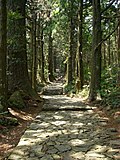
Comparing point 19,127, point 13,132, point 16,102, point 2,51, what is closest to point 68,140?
point 13,132

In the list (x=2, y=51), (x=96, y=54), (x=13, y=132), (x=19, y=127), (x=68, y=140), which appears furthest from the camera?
(x=96, y=54)

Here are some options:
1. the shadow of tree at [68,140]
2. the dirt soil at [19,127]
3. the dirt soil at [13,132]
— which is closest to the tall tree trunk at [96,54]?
the dirt soil at [19,127]

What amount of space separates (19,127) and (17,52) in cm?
604

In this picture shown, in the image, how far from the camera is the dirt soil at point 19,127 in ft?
21.5

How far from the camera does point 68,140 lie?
6820 millimetres

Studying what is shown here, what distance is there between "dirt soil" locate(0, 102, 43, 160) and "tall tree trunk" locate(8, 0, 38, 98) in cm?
293

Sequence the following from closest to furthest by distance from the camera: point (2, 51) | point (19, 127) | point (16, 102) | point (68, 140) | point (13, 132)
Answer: point (68, 140) < point (13, 132) < point (19, 127) < point (2, 51) < point (16, 102)

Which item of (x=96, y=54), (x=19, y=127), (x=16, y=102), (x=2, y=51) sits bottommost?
(x=19, y=127)

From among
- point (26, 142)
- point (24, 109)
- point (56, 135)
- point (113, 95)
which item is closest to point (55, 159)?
point (26, 142)

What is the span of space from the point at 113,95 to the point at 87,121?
3226 millimetres

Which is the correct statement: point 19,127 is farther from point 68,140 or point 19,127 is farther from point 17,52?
point 17,52

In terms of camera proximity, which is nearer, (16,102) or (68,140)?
(68,140)

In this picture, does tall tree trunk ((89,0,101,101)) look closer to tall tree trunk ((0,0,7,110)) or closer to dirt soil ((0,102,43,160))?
dirt soil ((0,102,43,160))

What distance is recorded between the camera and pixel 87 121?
930 cm
